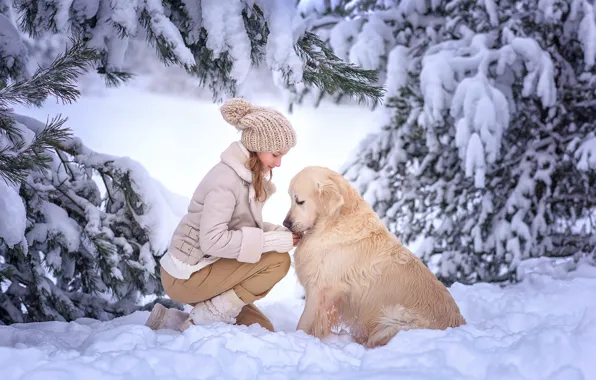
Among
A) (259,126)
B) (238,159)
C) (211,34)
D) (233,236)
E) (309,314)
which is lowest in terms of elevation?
(309,314)

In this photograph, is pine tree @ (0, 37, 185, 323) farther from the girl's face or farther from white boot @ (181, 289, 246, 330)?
the girl's face

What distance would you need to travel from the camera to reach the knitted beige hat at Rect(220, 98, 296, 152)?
288 cm

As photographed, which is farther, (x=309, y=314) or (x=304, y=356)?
(x=309, y=314)

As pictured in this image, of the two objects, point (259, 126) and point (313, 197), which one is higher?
point (259, 126)

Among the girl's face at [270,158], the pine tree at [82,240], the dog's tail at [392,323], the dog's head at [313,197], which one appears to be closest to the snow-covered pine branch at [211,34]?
the girl's face at [270,158]

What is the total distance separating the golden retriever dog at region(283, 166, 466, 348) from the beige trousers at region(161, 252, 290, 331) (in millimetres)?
132

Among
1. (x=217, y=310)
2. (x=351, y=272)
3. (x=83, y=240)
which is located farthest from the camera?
(x=83, y=240)

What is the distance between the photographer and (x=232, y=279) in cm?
303

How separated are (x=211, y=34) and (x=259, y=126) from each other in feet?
1.67

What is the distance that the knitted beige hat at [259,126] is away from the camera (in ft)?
9.46

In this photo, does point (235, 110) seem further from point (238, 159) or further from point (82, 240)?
point (82, 240)

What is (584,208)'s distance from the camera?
19.6ft

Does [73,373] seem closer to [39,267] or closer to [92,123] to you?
[39,267]

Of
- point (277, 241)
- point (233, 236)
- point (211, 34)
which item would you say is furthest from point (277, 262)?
point (211, 34)
